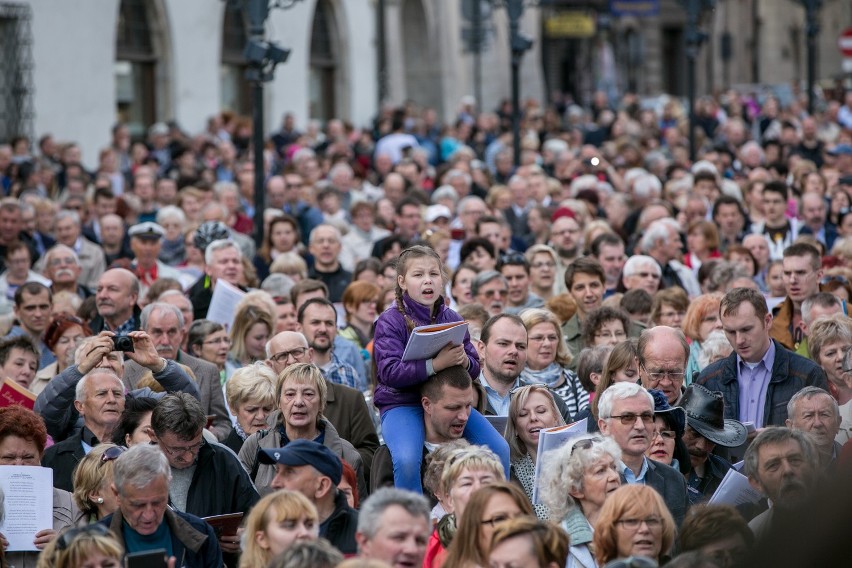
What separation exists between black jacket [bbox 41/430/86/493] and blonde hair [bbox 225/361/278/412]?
968 millimetres

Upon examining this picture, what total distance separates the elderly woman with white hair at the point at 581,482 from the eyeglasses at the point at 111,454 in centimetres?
193

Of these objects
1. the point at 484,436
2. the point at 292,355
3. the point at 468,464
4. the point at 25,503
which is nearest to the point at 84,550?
the point at 25,503

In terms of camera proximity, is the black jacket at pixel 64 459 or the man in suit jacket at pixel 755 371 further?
the man in suit jacket at pixel 755 371

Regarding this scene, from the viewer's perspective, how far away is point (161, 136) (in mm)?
24688

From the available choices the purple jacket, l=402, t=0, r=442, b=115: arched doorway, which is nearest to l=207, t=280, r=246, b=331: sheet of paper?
the purple jacket

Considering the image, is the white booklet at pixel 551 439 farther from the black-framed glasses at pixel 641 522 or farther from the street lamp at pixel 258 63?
the street lamp at pixel 258 63

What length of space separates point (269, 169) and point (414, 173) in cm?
413

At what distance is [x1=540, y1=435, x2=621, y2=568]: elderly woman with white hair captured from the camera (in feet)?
21.8

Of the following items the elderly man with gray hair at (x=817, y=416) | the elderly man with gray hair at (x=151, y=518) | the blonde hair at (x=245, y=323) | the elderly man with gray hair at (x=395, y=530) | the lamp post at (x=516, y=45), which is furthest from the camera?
the lamp post at (x=516, y=45)

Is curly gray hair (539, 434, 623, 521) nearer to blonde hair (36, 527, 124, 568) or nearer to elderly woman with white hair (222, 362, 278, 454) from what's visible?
blonde hair (36, 527, 124, 568)

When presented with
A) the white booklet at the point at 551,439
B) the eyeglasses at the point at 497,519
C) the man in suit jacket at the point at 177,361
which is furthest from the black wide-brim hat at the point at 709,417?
the man in suit jacket at the point at 177,361

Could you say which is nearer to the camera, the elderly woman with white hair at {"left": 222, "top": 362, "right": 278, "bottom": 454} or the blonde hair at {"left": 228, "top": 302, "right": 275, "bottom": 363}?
the elderly woman with white hair at {"left": 222, "top": 362, "right": 278, "bottom": 454}

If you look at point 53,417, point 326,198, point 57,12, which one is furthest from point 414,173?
point 53,417

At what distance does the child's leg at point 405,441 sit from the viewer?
7.21 m
